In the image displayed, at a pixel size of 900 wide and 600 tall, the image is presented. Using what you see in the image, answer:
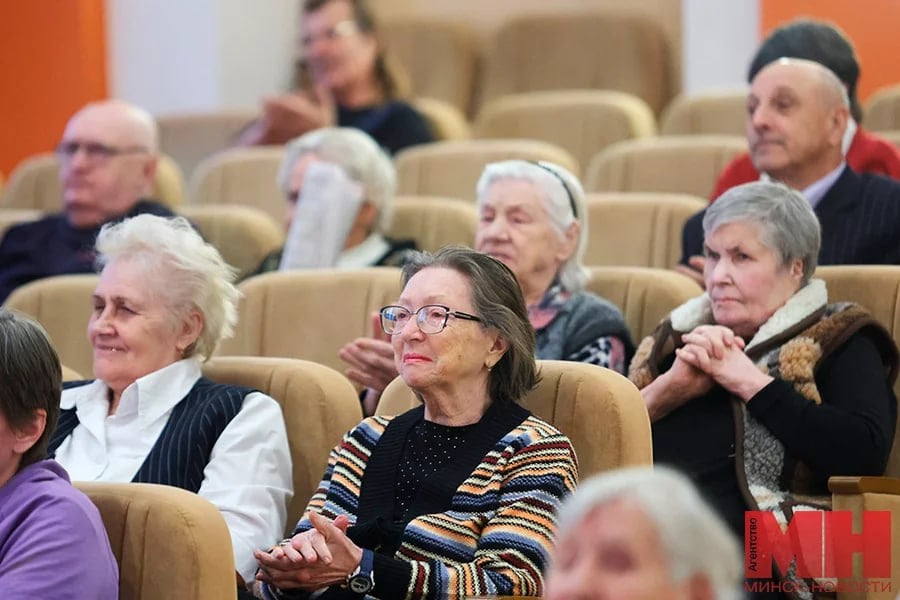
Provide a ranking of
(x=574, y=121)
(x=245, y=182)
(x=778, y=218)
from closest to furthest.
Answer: (x=778, y=218), (x=245, y=182), (x=574, y=121)

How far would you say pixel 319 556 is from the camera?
2342 millimetres

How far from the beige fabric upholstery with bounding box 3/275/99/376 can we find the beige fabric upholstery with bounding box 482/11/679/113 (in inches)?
125

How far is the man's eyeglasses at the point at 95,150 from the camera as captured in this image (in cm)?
460

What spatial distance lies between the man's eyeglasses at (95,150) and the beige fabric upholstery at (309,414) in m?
1.86

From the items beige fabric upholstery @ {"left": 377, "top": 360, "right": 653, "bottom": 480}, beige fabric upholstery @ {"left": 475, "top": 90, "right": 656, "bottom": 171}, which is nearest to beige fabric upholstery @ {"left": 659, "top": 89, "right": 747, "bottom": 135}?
beige fabric upholstery @ {"left": 475, "top": 90, "right": 656, "bottom": 171}

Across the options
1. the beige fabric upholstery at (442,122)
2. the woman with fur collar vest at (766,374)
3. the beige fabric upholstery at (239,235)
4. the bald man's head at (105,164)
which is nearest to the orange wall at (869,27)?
the beige fabric upholstery at (442,122)

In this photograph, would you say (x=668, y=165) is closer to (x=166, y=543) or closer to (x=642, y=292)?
(x=642, y=292)

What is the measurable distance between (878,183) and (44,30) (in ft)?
14.6

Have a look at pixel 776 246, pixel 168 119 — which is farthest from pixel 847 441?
pixel 168 119

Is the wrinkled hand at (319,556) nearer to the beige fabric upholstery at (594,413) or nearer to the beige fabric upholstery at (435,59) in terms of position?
the beige fabric upholstery at (594,413)

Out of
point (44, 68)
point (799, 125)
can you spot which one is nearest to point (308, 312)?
point (799, 125)

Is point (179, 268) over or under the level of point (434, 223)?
over

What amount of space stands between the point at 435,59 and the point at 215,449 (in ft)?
13.8

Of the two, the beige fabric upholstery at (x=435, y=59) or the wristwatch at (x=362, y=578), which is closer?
the wristwatch at (x=362, y=578)
